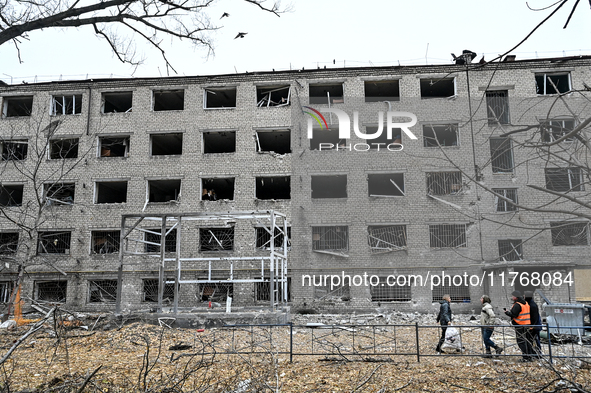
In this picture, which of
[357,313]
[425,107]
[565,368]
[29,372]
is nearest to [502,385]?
[565,368]

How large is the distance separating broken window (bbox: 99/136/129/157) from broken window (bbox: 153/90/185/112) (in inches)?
118

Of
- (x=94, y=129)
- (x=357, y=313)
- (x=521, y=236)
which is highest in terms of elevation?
(x=94, y=129)

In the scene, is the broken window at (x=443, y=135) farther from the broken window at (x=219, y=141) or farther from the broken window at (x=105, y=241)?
the broken window at (x=105, y=241)

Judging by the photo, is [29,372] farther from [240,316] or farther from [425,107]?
[425,107]

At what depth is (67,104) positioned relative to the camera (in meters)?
29.0

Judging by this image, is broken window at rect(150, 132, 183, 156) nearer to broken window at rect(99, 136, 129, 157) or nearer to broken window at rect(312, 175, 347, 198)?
broken window at rect(99, 136, 129, 157)

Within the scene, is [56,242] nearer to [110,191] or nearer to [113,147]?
[110,191]

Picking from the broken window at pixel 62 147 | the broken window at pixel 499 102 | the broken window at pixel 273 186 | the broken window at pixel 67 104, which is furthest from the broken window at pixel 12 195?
the broken window at pixel 499 102

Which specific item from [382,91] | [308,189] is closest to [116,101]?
[308,189]

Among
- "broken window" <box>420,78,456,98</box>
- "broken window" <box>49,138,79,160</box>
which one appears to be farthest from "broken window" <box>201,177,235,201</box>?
"broken window" <box>420,78,456,98</box>

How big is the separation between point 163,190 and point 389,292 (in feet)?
48.6

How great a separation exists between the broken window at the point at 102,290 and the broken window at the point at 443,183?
17.7 m

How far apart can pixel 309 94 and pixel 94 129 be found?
12.7m

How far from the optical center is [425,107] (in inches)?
1033
